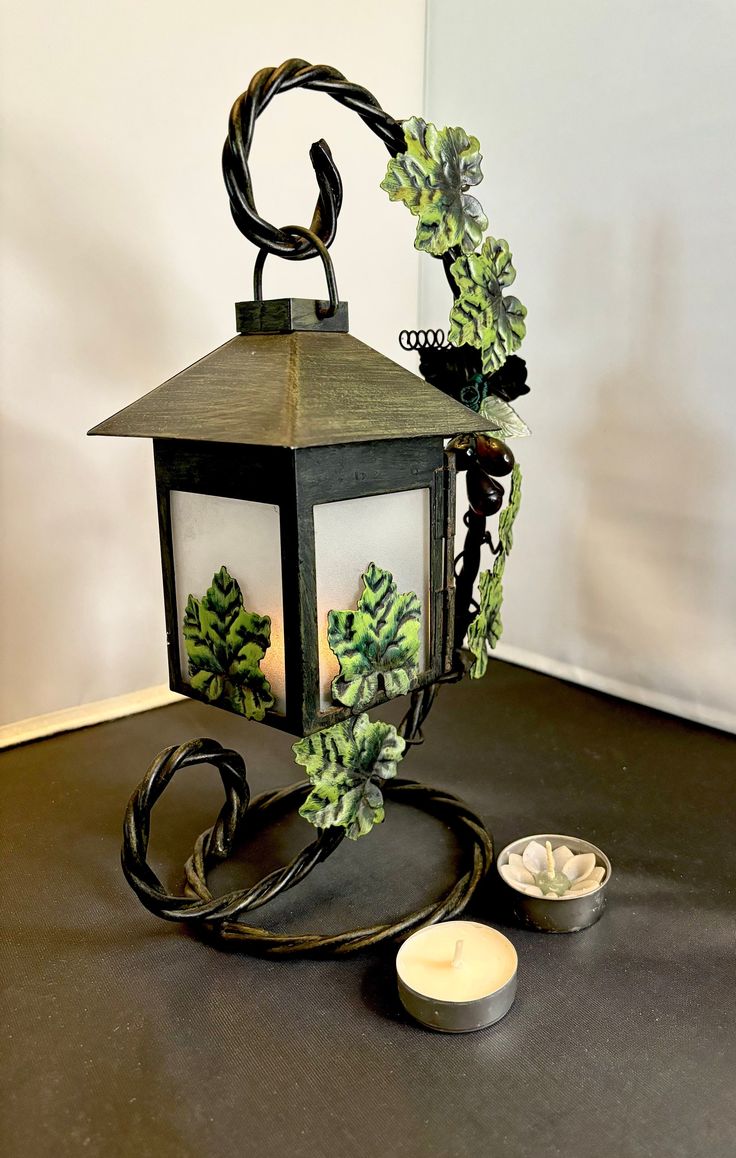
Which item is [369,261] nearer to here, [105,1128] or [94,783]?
[94,783]

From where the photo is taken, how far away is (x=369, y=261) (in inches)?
55.6

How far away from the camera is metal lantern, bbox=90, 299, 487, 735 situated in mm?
652

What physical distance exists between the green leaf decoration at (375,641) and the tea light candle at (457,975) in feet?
0.65

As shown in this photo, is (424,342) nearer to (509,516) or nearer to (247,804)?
(509,516)

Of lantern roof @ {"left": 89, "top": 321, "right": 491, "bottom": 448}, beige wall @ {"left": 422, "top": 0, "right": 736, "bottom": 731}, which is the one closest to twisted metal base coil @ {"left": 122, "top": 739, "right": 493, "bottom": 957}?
lantern roof @ {"left": 89, "top": 321, "right": 491, "bottom": 448}

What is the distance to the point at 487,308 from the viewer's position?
2.78ft

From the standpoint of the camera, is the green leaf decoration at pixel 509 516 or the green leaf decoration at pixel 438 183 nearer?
the green leaf decoration at pixel 438 183

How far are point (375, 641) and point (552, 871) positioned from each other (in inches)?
10.9

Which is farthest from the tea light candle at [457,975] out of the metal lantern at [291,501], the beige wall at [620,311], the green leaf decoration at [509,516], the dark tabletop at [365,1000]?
the beige wall at [620,311]

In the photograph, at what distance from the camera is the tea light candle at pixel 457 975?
2.17 feet

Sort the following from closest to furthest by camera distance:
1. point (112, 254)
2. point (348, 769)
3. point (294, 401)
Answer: point (294, 401)
point (348, 769)
point (112, 254)

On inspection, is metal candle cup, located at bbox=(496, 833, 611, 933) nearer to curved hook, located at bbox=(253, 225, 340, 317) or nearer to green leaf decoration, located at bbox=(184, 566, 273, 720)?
green leaf decoration, located at bbox=(184, 566, 273, 720)

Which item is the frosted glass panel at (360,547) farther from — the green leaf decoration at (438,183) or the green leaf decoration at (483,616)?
the green leaf decoration at (438,183)

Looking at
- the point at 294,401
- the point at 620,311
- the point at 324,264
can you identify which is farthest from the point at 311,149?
the point at 620,311
